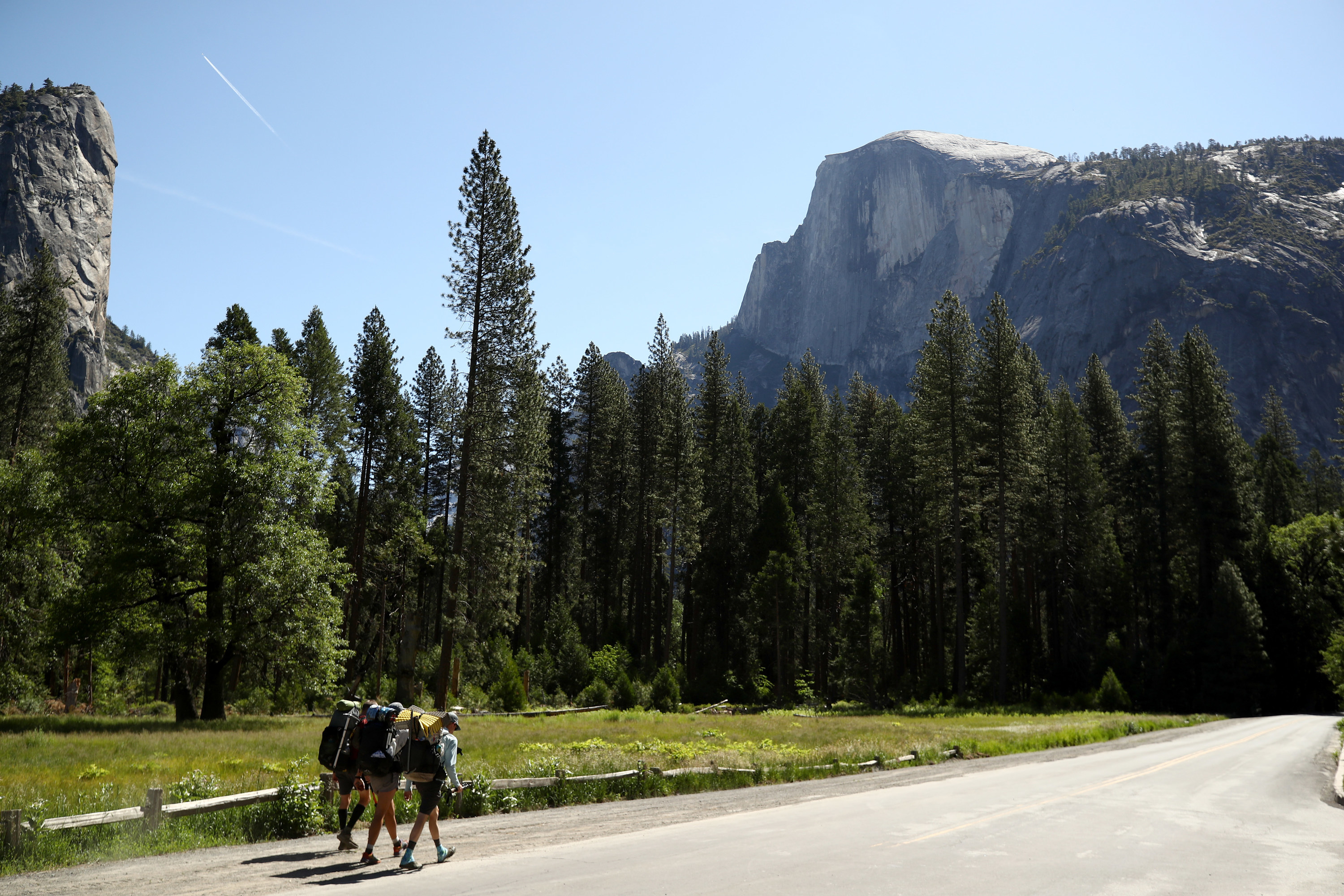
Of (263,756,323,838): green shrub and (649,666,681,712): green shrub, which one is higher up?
(263,756,323,838): green shrub

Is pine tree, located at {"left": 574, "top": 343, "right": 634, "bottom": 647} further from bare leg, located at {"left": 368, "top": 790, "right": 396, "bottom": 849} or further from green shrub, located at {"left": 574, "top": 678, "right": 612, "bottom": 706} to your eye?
Answer: bare leg, located at {"left": 368, "top": 790, "right": 396, "bottom": 849}

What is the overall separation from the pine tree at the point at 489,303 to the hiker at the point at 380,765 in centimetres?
2112

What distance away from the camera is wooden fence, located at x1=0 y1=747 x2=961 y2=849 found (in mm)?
9164

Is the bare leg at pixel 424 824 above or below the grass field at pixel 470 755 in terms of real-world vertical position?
above

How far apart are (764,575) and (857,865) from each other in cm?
3594

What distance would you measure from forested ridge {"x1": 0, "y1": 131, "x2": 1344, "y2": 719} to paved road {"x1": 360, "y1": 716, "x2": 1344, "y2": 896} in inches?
741

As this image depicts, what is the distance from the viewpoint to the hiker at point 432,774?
9312 millimetres

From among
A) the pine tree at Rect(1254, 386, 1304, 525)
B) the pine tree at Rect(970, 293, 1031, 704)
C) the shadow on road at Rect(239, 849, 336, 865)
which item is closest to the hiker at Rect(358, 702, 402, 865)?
the shadow on road at Rect(239, 849, 336, 865)

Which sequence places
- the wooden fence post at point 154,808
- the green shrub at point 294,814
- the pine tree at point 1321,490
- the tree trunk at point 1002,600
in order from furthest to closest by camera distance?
the pine tree at point 1321,490 < the tree trunk at point 1002,600 < the green shrub at point 294,814 < the wooden fence post at point 154,808

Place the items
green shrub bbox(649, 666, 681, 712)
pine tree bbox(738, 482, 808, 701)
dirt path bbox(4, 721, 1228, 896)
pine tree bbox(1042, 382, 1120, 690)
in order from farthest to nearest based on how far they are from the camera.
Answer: pine tree bbox(1042, 382, 1120, 690)
pine tree bbox(738, 482, 808, 701)
green shrub bbox(649, 666, 681, 712)
dirt path bbox(4, 721, 1228, 896)

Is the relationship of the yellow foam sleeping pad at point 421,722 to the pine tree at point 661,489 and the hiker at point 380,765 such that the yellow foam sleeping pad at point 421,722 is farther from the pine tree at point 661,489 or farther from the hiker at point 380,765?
the pine tree at point 661,489

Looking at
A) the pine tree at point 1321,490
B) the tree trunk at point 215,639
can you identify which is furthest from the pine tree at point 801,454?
the pine tree at point 1321,490

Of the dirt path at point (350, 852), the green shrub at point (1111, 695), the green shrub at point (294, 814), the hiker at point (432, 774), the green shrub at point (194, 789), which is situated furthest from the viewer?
the green shrub at point (1111, 695)

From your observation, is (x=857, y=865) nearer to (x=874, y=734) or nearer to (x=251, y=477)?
(x=874, y=734)
